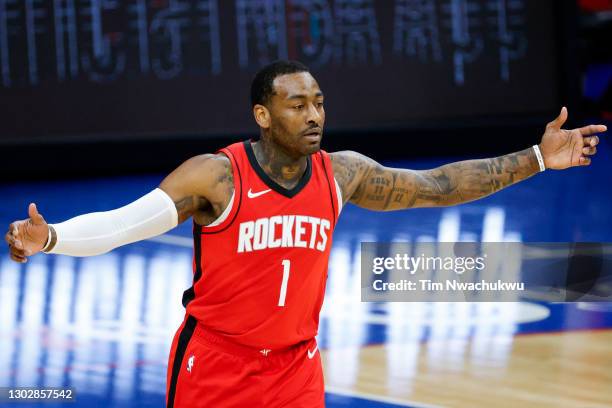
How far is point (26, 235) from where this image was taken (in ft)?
10.9

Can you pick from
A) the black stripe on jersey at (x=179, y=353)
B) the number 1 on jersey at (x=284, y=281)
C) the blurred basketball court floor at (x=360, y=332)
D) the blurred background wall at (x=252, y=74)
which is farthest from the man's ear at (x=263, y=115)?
the blurred background wall at (x=252, y=74)

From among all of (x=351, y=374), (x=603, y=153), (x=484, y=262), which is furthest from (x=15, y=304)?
(x=603, y=153)

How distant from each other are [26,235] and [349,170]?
1.14 m

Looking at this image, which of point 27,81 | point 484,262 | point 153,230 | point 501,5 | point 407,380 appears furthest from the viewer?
point 501,5

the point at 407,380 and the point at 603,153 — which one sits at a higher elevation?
the point at 603,153

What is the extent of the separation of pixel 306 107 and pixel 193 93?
8.55 metres

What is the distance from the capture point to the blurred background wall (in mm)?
11805

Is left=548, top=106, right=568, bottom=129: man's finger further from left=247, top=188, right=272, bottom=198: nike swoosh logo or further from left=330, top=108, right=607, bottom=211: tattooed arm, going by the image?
left=247, top=188, right=272, bottom=198: nike swoosh logo

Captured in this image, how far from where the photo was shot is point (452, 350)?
250 inches

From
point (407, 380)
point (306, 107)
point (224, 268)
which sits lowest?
point (407, 380)

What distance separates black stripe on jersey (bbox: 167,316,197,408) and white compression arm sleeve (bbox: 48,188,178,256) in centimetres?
35

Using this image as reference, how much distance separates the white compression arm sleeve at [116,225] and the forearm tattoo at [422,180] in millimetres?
629

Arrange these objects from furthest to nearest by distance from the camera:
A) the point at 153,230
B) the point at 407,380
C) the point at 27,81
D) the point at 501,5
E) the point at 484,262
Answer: the point at 501,5 < the point at 27,81 < the point at 484,262 < the point at 407,380 < the point at 153,230

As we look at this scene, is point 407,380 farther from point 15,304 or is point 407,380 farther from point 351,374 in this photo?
point 15,304
